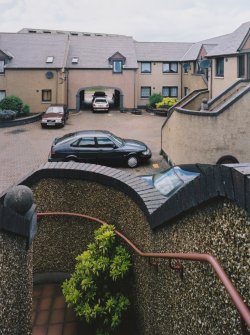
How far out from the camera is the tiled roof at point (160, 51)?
4694 centimetres

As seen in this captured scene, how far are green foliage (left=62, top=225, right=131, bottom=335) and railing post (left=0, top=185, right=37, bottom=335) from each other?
1.18m

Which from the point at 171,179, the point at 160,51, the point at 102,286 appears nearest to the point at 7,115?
the point at 160,51

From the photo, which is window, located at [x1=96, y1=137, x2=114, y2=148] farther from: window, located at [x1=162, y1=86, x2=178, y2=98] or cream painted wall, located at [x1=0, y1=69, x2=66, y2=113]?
window, located at [x1=162, y1=86, x2=178, y2=98]

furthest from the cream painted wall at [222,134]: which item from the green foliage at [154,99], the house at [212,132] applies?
the green foliage at [154,99]

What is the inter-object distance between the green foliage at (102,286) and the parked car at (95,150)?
40.1ft

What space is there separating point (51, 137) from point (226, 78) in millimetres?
13455

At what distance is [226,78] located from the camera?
2730cm

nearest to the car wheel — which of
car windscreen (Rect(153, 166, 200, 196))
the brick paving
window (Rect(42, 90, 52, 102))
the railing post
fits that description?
car windscreen (Rect(153, 166, 200, 196))

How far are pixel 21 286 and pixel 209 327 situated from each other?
2992mm

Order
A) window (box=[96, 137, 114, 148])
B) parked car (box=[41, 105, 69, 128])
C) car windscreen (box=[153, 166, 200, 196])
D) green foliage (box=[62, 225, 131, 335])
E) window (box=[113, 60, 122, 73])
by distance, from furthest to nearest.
Result: 1. window (box=[113, 60, 122, 73])
2. parked car (box=[41, 105, 69, 128])
3. window (box=[96, 137, 114, 148])
4. car windscreen (box=[153, 166, 200, 196])
5. green foliage (box=[62, 225, 131, 335])

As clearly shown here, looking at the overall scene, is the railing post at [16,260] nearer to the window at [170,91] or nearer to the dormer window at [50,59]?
the dormer window at [50,59]

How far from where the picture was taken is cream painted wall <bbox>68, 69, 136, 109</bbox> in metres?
42.8

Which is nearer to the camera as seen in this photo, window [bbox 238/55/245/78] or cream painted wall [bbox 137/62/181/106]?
window [bbox 238/55/245/78]

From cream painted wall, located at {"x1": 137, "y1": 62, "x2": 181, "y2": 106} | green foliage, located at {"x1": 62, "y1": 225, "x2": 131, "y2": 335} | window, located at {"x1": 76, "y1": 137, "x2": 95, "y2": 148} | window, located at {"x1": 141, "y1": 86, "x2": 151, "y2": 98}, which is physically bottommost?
green foliage, located at {"x1": 62, "y1": 225, "x2": 131, "y2": 335}
